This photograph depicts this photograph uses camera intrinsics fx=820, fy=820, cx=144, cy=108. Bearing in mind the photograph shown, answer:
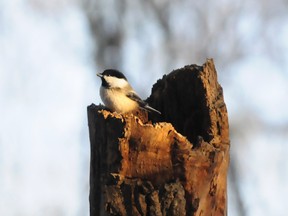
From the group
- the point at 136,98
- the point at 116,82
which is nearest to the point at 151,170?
the point at 136,98

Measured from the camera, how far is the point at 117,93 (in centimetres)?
451

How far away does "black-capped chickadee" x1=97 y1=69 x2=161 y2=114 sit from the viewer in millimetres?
4398

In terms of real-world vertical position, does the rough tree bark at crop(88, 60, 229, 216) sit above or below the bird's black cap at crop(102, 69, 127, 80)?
below

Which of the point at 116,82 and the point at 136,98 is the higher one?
the point at 116,82

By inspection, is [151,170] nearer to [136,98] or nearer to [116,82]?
[136,98]

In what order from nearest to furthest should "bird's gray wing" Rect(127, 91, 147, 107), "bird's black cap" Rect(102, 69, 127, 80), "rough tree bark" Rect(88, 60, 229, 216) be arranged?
1. "rough tree bark" Rect(88, 60, 229, 216)
2. "bird's gray wing" Rect(127, 91, 147, 107)
3. "bird's black cap" Rect(102, 69, 127, 80)

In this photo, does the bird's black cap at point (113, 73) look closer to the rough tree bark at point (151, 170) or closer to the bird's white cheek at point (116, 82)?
the bird's white cheek at point (116, 82)

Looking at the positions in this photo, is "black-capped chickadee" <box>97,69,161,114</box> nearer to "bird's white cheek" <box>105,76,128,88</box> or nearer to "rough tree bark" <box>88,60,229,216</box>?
"bird's white cheek" <box>105,76,128,88</box>

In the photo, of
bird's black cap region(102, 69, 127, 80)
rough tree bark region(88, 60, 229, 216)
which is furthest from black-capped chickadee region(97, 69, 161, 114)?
rough tree bark region(88, 60, 229, 216)

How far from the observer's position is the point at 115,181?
122 inches

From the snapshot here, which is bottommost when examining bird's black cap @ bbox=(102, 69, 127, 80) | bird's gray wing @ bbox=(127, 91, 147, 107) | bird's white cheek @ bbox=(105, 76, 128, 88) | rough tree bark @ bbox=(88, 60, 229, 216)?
rough tree bark @ bbox=(88, 60, 229, 216)

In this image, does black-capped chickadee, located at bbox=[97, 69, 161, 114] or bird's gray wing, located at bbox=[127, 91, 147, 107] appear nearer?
bird's gray wing, located at bbox=[127, 91, 147, 107]

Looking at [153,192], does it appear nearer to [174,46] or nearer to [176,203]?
[176,203]

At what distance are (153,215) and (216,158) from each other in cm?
36
